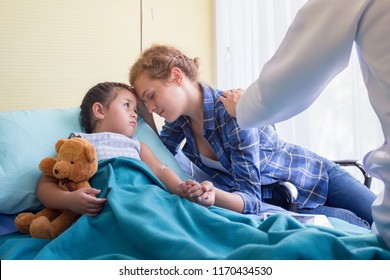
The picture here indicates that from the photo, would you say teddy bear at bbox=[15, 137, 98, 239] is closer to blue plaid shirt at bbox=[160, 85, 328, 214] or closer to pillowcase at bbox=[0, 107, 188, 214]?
pillowcase at bbox=[0, 107, 188, 214]

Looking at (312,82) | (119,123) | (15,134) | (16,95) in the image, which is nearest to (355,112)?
(119,123)

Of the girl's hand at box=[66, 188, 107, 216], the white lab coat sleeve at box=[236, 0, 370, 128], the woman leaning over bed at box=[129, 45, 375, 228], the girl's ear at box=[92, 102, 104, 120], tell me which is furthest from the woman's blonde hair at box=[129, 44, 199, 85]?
the white lab coat sleeve at box=[236, 0, 370, 128]

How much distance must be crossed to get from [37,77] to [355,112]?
170cm

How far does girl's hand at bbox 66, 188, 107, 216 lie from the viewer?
1.25m

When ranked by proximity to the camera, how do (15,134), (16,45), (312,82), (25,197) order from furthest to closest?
(16,45)
(15,134)
(25,197)
(312,82)

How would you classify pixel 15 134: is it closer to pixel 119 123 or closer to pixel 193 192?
pixel 119 123

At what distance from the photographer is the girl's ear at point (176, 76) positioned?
1.79m

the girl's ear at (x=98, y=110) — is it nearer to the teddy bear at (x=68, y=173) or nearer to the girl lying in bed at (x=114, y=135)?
the girl lying in bed at (x=114, y=135)

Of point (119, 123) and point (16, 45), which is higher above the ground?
point (16, 45)

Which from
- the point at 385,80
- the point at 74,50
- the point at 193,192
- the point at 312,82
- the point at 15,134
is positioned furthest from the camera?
the point at 74,50

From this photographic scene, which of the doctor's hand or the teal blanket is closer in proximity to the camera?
the teal blanket

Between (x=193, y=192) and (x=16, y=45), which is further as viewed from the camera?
(x=16, y=45)

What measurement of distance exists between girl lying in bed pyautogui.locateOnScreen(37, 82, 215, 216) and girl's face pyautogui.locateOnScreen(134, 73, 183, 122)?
56 mm
